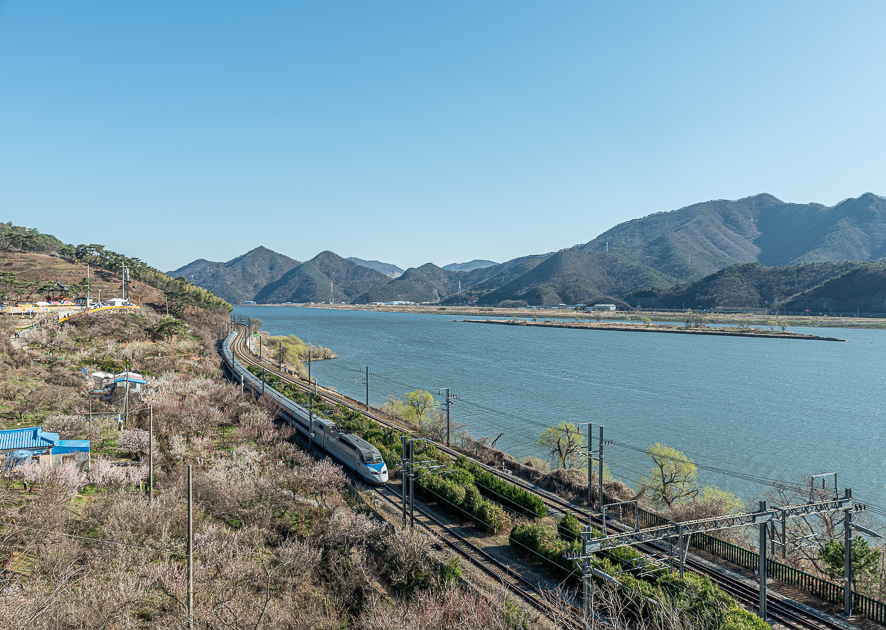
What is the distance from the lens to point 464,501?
1948 cm

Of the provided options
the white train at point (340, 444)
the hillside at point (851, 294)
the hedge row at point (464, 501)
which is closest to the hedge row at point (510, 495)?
the hedge row at point (464, 501)

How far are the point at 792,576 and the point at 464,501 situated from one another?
36.8 feet

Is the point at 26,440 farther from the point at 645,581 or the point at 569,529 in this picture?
the point at 645,581

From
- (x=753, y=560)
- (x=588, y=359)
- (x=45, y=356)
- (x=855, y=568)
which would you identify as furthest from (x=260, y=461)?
(x=588, y=359)

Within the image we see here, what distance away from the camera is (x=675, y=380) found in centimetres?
5953

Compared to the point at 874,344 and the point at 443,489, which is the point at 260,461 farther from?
the point at 874,344

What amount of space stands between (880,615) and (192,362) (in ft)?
161

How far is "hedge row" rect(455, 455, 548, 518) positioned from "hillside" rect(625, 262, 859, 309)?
173 m

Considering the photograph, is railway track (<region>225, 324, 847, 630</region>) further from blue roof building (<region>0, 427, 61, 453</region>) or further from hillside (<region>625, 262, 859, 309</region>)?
hillside (<region>625, 262, 859, 309</region>)

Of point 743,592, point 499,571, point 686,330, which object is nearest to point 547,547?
point 499,571

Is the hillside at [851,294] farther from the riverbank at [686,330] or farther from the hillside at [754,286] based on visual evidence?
the riverbank at [686,330]

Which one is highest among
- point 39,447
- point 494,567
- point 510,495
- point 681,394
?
point 39,447

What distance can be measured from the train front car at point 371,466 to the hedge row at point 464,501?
168 cm

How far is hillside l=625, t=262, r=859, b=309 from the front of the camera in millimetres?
161250
